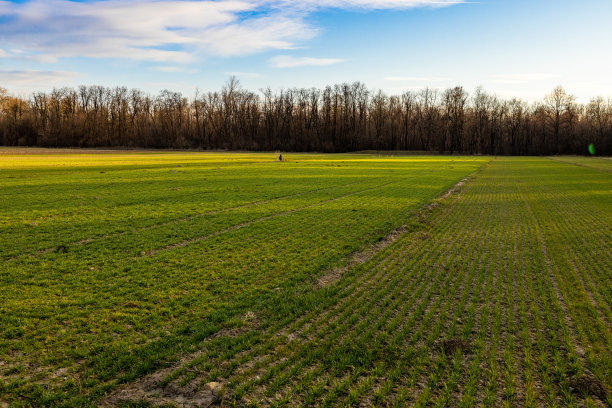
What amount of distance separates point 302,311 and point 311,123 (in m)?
126

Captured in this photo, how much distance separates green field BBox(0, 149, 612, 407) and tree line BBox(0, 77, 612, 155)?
340ft

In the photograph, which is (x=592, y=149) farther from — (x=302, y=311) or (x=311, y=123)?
(x=302, y=311)

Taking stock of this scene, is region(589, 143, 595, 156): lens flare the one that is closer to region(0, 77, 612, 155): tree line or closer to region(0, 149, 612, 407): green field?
region(0, 77, 612, 155): tree line

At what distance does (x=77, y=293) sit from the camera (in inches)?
307

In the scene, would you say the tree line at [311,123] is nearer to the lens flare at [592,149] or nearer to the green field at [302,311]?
the lens flare at [592,149]

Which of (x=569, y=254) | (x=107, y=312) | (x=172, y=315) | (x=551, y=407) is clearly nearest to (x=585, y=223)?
(x=569, y=254)

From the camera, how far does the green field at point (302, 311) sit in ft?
16.4

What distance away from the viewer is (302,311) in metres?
7.30

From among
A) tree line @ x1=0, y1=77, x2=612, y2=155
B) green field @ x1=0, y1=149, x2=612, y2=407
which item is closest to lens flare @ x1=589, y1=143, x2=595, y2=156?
tree line @ x1=0, y1=77, x2=612, y2=155

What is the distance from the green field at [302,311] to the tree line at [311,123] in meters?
104

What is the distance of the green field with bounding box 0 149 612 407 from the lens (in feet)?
16.4

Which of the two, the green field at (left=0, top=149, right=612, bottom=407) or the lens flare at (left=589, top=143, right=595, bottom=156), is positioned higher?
the lens flare at (left=589, top=143, right=595, bottom=156)

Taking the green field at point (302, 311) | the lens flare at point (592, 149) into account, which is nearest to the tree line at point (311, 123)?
the lens flare at point (592, 149)

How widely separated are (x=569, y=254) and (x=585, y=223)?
5703 mm
